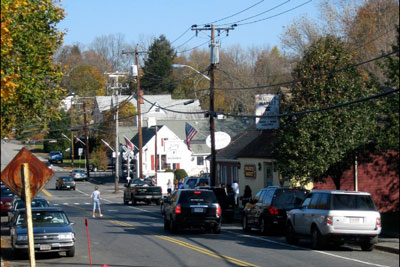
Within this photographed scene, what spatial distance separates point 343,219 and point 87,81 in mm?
87983

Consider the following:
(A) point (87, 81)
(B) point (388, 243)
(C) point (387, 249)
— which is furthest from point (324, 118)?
(A) point (87, 81)

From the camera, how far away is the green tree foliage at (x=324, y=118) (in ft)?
89.3

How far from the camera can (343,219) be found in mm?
19781

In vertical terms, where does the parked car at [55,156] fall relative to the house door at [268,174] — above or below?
above

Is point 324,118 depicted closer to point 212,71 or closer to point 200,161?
point 212,71

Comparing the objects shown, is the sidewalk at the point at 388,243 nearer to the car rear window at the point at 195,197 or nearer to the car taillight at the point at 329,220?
the car taillight at the point at 329,220

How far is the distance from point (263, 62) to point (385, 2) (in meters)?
41.3

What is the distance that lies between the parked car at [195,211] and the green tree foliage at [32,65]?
8.03 meters

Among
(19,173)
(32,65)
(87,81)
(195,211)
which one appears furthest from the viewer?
(87,81)

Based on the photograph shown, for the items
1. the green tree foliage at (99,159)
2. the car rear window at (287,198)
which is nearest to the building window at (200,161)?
the green tree foliage at (99,159)

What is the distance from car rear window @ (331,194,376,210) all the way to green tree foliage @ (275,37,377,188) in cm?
700

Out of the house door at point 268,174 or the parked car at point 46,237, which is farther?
the house door at point 268,174

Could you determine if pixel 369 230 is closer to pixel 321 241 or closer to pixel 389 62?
pixel 321 241

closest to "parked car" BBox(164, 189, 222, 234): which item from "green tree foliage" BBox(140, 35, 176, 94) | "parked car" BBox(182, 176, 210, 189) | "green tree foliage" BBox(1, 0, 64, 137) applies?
"green tree foliage" BBox(1, 0, 64, 137)
